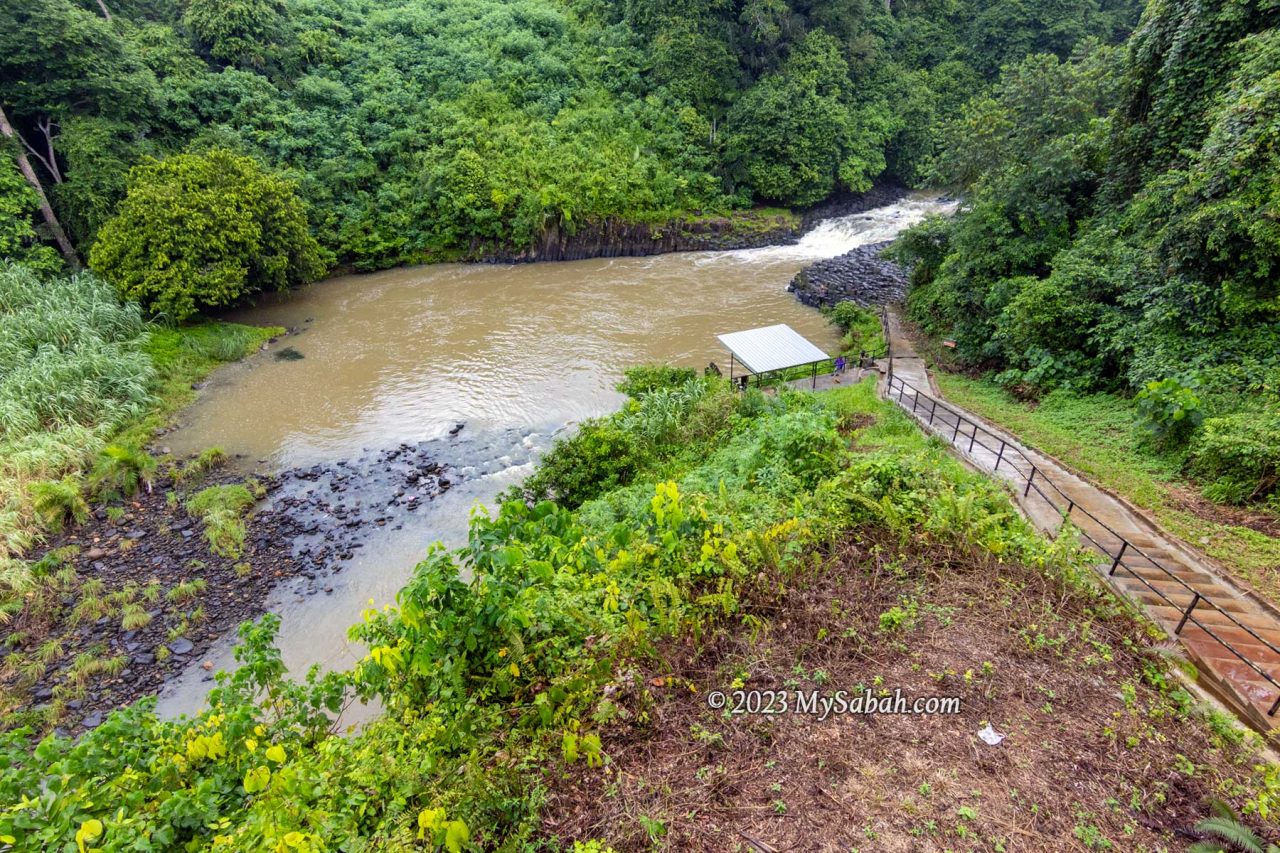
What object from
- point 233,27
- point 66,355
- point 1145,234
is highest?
point 233,27

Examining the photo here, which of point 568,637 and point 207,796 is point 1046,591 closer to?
point 568,637

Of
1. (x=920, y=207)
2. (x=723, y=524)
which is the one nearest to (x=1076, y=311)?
(x=723, y=524)

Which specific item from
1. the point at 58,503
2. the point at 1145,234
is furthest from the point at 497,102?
the point at 1145,234

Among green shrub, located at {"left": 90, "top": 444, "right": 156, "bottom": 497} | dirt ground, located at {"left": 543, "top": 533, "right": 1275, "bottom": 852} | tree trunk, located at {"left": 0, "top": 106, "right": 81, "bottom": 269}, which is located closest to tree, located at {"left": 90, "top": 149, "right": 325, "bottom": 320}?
tree trunk, located at {"left": 0, "top": 106, "right": 81, "bottom": 269}

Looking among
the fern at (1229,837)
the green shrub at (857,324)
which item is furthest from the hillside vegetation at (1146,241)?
the fern at (1229,837)

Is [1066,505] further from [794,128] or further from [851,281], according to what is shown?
[794,128]

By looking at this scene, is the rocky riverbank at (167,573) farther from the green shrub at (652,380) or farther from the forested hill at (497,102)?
the forested hill at (497,102)
